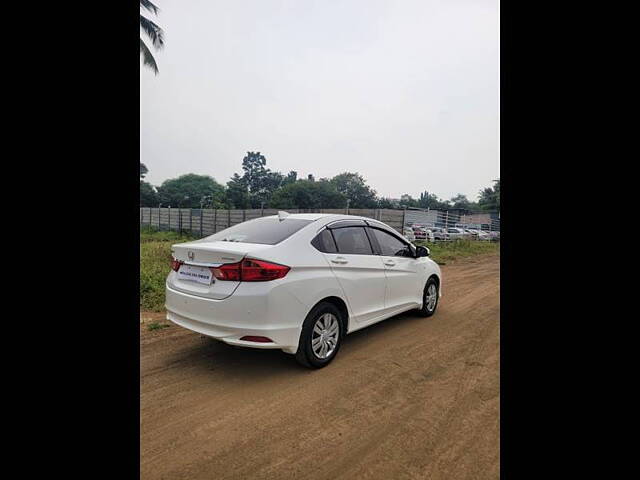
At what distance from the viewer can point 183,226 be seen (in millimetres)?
20656

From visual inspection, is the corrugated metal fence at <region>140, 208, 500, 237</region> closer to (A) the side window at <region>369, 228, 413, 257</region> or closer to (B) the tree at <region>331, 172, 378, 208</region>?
(A) the side window at <region>369, 228, 413, 257</region>

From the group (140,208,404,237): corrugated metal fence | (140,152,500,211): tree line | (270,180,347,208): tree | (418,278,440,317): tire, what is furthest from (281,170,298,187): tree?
(418,278,440,317): tire

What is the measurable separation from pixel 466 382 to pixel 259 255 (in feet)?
6.68

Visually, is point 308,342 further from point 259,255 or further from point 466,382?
point 466,382

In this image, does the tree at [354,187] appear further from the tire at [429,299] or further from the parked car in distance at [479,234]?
the tire at [429,299]

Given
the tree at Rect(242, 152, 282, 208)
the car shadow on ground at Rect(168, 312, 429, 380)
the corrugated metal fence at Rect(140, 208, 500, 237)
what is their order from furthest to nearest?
the tree at Rect(242, 152, 282, 208)
the corrugated metal fence at Rect(140, 208, 500, 237)
the car shadow on ground at Rect(168, 312, 429, 380)

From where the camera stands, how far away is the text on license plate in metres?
3.05

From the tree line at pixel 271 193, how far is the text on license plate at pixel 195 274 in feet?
108

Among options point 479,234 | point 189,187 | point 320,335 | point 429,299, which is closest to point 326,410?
point 320,335

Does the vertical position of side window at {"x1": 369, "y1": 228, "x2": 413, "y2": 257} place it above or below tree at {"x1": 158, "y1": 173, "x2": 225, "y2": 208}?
below

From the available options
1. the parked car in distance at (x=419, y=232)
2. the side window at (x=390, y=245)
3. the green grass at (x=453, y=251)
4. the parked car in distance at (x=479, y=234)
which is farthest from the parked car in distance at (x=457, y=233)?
the side window at (x=390, y=245)

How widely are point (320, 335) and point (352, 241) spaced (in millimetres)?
1140

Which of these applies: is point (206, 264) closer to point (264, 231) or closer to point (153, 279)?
point (264, 231)
